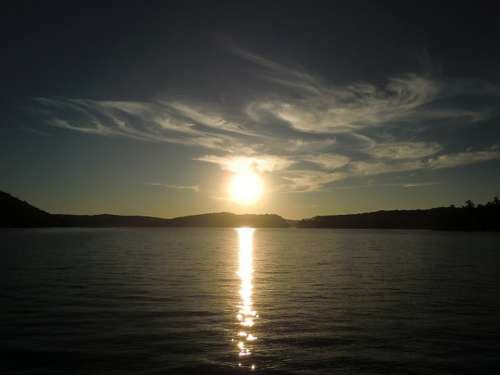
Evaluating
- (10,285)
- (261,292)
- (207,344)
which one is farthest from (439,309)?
(10,285)

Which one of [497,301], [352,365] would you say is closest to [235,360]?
[352,365]

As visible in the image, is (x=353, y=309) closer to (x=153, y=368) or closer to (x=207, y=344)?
(x=207, y=344)

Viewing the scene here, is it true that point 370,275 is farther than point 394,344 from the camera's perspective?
Yes

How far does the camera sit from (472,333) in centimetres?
2273

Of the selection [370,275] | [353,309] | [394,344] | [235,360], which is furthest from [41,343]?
[370,275]

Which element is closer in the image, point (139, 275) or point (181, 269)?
point (139, 275)

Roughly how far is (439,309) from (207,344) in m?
19.2

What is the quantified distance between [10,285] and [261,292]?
24902mm

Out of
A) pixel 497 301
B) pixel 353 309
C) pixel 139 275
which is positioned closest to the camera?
pixel 353 309

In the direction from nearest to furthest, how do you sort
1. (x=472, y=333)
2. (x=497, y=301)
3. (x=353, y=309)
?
(x=472, y=333), (x=353, y=309), (x=497, y=301)

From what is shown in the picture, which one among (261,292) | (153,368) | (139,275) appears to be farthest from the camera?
(139,275)

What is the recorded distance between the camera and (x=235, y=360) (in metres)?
17.5

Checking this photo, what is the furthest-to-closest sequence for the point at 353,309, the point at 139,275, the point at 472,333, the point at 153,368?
the point at 139,275 → the point at 353,309 → the point at 472,333 → the point at 153,368

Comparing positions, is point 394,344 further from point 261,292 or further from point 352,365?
point 261,292
